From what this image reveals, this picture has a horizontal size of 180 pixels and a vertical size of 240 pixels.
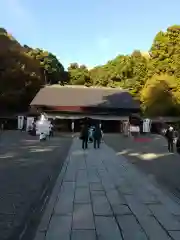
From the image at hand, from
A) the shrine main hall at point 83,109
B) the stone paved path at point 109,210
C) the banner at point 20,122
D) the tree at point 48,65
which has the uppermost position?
the tree at point 48,65

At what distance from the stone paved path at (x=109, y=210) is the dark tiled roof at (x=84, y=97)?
113 feet

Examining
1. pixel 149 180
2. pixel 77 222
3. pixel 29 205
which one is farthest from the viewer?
pixel 149 180

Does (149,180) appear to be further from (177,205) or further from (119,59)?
(119,59)

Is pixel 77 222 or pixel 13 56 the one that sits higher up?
pixel 13 56

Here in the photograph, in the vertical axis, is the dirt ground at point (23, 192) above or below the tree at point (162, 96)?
below

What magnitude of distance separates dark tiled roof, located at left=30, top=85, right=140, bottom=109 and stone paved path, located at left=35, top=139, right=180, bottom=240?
113 feet

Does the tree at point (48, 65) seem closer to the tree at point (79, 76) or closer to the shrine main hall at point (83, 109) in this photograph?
the tree at point (79, 76)

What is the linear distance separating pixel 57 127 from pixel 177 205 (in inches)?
1448

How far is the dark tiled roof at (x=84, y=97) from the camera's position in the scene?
43838 mm

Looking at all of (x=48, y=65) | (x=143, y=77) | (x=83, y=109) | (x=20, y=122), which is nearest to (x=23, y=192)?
(x=20, y=122)

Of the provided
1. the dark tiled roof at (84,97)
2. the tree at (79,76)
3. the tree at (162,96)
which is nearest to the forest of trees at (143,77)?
the tree at (162,96)

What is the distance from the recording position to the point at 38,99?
4400 cm

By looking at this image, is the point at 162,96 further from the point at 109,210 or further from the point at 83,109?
the point at 109,210

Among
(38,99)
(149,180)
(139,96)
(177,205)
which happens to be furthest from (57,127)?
(177,205)
